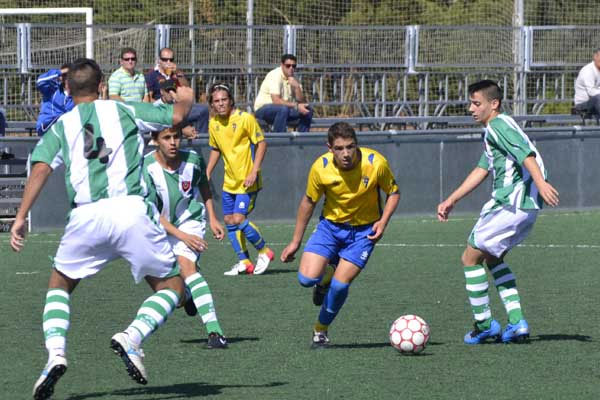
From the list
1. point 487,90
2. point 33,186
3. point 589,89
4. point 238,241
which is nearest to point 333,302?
point 487,90

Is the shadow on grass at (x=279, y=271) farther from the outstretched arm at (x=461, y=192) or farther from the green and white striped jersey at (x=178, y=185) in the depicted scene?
the outstretched arm at (x=461, y=192)

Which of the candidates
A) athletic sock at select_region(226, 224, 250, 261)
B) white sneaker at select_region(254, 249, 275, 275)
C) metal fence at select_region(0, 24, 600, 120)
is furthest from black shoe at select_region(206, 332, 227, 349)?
metal fence at select_region(0, 24, 600, 120)

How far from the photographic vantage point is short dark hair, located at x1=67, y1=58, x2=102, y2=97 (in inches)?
259

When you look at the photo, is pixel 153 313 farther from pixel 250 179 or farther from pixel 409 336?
pixel 250 179

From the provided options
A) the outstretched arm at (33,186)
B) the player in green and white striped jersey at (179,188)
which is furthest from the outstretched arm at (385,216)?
the outstretched arm at (33,186)

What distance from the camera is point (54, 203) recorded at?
Answer: 53.2ft

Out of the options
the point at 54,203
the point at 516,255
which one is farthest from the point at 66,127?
the point at 54,203

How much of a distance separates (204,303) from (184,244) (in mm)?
467

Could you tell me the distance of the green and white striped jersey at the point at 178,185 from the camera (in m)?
8.68

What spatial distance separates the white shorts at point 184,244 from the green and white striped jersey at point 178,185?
38mm

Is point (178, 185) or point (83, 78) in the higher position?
point (83, 78)

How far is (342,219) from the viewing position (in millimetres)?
8367

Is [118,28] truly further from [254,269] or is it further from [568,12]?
[568,12]

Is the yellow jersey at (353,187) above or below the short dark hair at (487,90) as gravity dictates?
below
